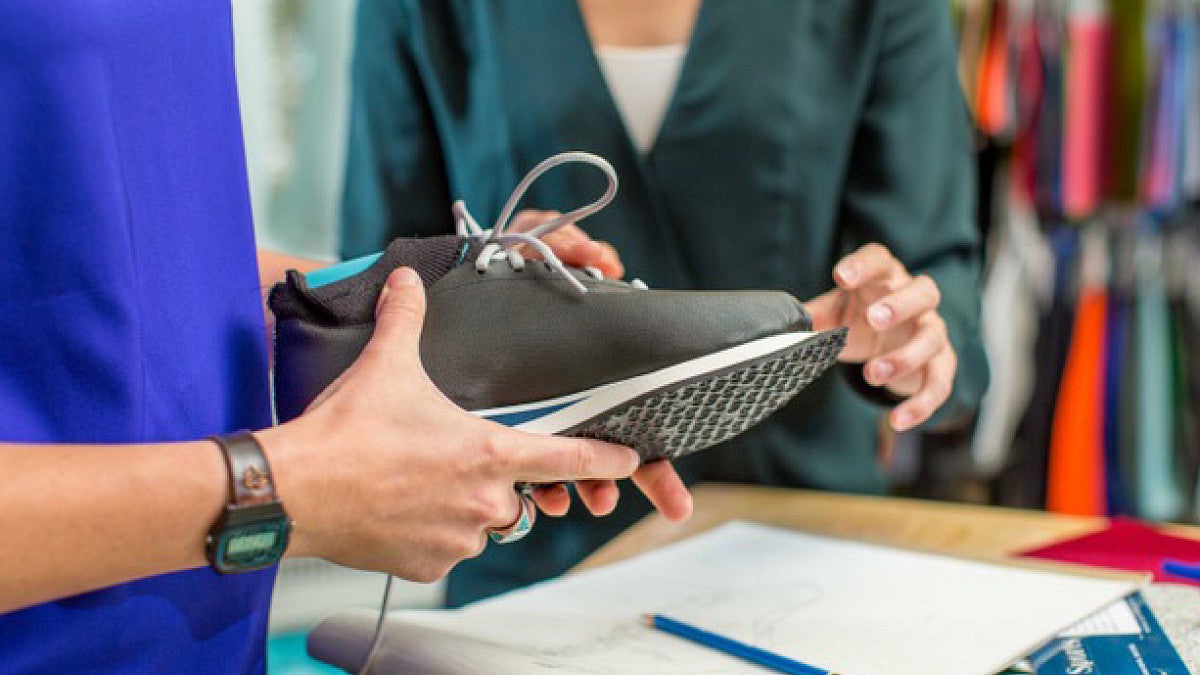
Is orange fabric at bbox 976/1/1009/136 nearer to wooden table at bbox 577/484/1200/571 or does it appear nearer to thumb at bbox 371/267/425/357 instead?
wooden table at bbox 577/484/1200/571

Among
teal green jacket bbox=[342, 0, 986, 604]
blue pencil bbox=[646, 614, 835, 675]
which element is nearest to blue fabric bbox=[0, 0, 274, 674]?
blue pencil bbox=[646, 614, 835, 675]

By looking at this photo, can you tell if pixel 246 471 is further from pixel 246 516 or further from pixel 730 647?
pixel 730 647

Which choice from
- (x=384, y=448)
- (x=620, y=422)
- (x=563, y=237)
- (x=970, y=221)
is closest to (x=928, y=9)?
(x=970, y=221)

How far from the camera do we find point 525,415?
21.7 inches

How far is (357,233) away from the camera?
1.05m

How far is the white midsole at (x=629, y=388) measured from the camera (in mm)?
531

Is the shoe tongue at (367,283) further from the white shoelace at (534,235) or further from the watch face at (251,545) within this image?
the watch face at (251,545)

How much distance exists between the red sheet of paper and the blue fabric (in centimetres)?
59

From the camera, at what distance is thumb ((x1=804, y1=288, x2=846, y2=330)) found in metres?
0.85

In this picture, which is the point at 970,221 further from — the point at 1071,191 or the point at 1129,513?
the point at 1129,513

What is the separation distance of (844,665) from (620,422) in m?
0.17

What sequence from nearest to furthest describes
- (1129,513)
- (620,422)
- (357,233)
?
(620,422)
(357,233)
(1129,513)

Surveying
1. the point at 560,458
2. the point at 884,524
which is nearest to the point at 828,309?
the point at 884,524

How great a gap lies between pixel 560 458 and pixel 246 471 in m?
0.15
